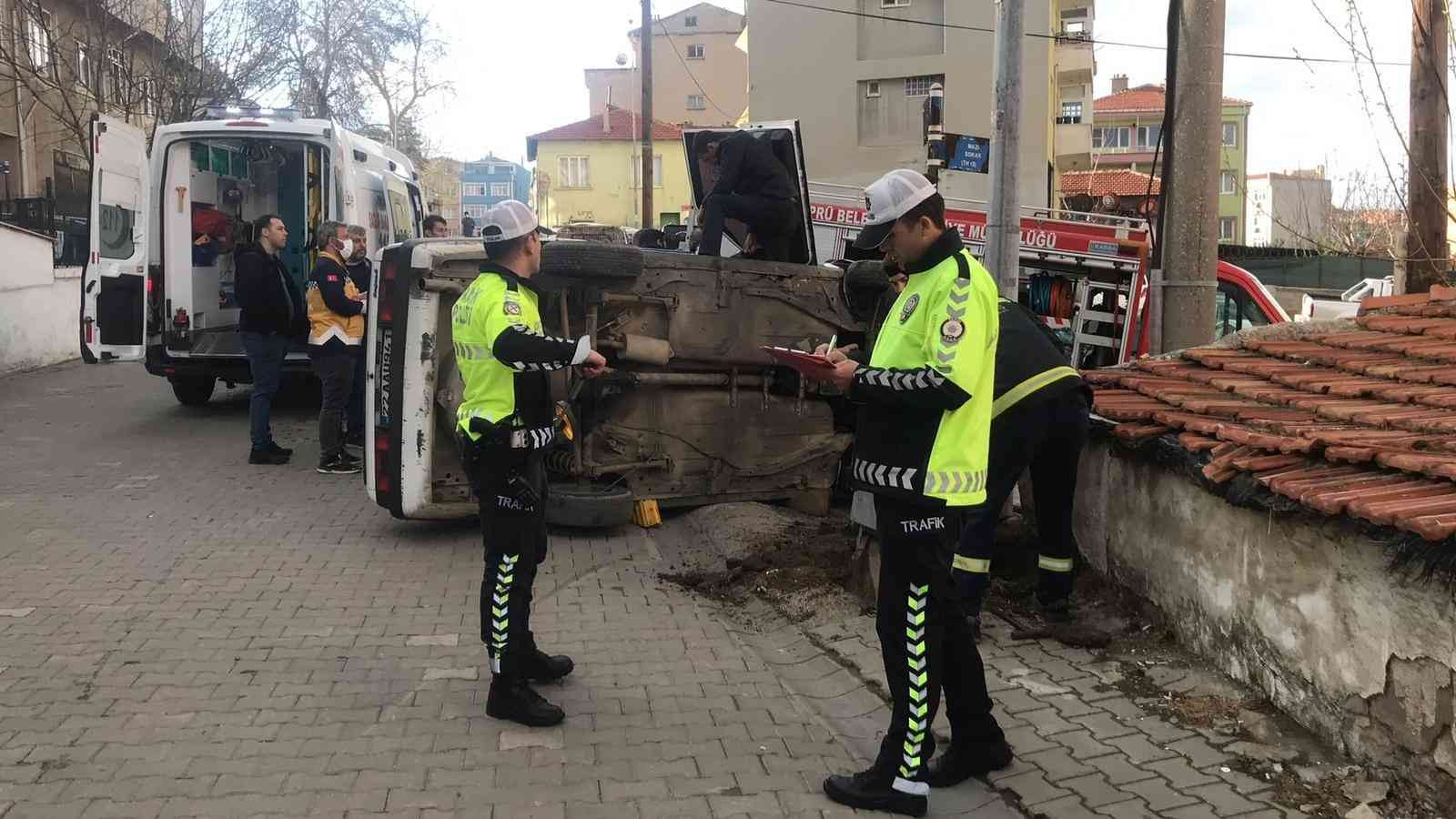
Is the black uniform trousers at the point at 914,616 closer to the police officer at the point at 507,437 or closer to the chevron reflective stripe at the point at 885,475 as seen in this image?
the chevron reflective stripe at the point at 885,475

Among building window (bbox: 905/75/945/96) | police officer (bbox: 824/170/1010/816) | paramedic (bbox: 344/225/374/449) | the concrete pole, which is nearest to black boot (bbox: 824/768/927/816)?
police officer (bbox: 824/170/1010/816)

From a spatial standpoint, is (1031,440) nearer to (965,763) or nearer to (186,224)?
(965,763)

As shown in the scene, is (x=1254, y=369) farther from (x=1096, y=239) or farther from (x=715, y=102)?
(x=715, y=102)

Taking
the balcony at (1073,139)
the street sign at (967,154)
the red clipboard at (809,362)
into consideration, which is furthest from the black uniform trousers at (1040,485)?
the balcony at (1073,139)

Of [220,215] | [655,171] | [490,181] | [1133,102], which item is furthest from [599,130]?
[220,215]

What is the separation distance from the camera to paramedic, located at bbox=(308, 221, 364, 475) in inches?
346

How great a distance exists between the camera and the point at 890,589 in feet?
11.8

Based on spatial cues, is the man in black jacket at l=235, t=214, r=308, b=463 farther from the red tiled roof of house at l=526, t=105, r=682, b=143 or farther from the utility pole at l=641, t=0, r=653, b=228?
the red tiled roof of house at l=526, t=105, r=682, b=143

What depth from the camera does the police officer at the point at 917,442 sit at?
3.42 metres

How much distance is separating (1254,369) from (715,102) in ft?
211

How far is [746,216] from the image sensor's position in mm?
7645

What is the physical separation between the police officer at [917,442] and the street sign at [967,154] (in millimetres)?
5655

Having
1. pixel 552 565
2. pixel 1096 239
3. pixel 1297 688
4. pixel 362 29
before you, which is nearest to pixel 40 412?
pixel 552 565

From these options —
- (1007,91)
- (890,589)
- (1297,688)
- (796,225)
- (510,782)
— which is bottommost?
(510,782)
